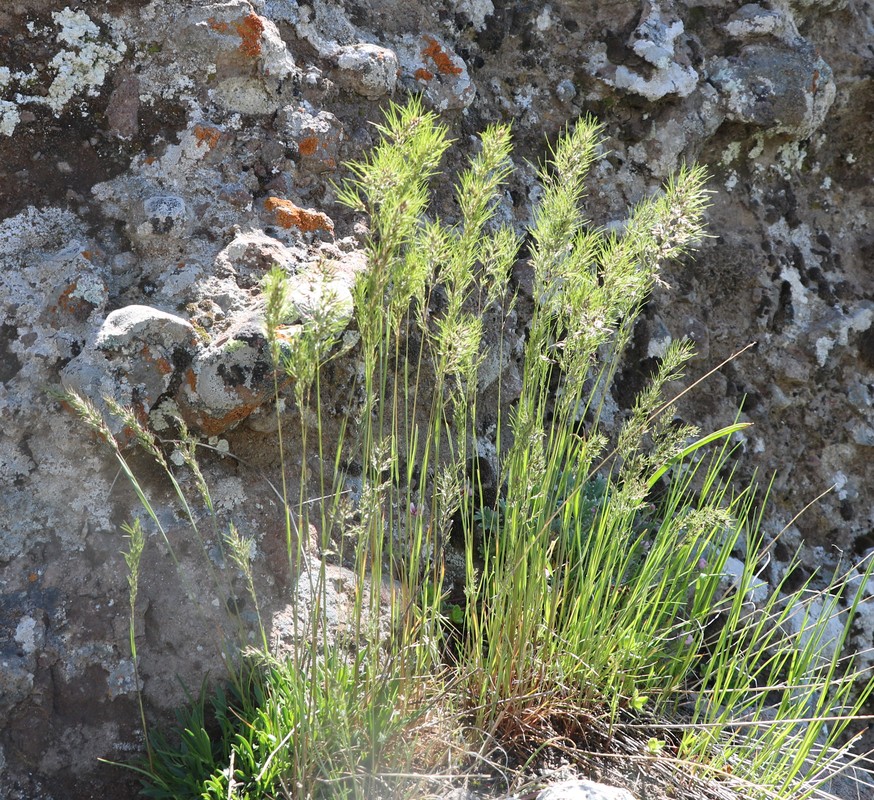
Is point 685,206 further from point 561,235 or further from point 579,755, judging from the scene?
point 579,755

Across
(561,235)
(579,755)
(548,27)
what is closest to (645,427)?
(561,235)

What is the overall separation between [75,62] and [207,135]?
0.39 meters

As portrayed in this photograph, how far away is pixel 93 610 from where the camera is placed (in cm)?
197

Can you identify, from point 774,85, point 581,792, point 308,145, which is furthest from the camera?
point 774,85

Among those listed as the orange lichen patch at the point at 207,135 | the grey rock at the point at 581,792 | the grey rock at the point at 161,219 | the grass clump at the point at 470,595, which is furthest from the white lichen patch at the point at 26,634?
the orange lichen patch at the point at 207,135

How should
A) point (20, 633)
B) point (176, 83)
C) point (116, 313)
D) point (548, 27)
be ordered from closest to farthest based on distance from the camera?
point (20, 633) < point (116, 313) < point (176, 83) < point (548, 27)

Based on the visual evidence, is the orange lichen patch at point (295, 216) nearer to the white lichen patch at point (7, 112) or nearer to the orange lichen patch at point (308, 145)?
the orange lichen patch at point (308, 145)

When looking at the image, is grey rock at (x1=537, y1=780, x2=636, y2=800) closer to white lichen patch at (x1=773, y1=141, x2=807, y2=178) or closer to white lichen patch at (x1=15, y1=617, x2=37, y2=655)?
white lichen patch at (x1=15, y1=617, x2=37, y2=655)

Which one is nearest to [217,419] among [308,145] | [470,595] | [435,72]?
[470,595]

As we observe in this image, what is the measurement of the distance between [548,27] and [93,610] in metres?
2.54

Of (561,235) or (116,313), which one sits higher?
A: (561,235)

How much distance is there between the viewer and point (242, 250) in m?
2.21

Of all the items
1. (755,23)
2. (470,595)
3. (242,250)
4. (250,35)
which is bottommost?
(470,595)

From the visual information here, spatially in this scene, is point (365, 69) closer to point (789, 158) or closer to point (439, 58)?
point (439, 58)
